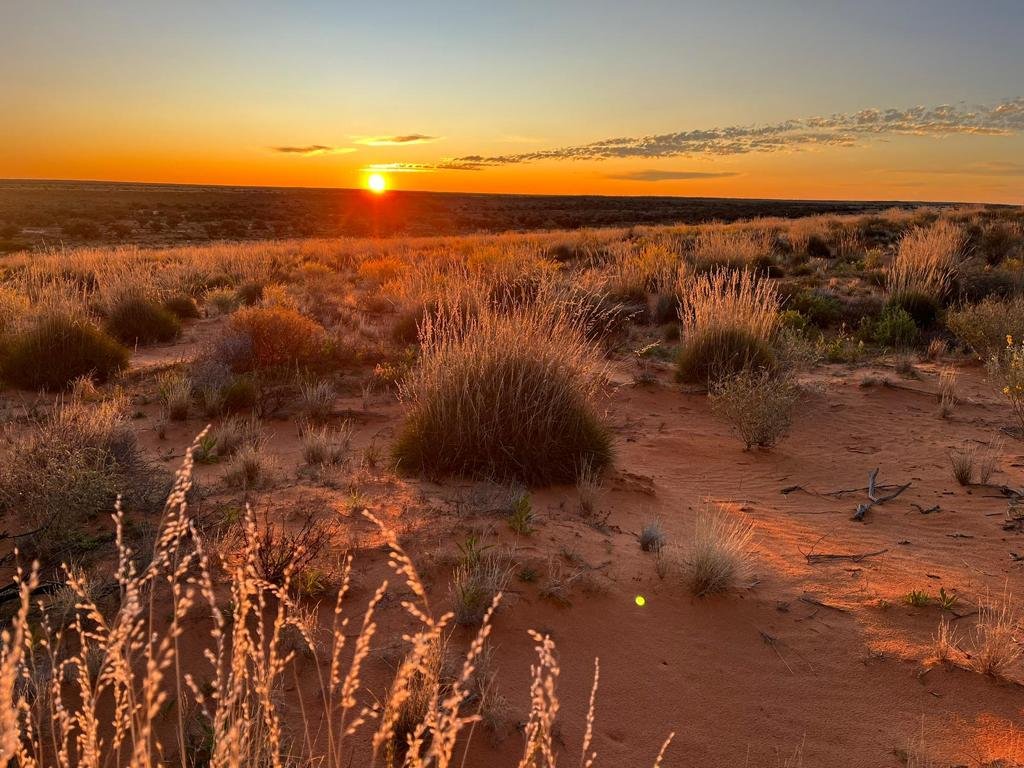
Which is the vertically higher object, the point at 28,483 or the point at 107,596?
the point at 28,483

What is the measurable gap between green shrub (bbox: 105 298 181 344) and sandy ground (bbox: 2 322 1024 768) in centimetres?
473

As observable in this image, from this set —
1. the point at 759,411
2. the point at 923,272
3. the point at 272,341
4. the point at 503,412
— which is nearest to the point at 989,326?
the point at 923,272

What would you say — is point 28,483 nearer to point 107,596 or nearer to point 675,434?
point 107,596

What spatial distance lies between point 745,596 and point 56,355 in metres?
8.12

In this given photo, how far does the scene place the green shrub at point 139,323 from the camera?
10.6m

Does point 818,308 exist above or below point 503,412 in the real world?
below

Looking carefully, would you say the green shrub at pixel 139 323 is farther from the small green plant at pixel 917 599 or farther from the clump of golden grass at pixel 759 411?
the small green plant at pixel 917 599

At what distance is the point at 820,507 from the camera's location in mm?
5316

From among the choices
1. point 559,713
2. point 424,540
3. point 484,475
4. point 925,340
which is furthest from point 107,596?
point 925,340

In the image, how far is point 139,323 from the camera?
10727mm

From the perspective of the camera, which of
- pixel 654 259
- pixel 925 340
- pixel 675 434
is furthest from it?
pixel 654 259

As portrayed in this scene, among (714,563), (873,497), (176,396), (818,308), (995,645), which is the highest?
(176,396)

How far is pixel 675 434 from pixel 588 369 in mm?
1906

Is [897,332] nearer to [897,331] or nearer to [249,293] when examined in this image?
[897,331]
